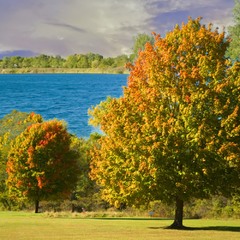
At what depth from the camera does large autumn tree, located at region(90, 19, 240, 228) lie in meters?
28.4

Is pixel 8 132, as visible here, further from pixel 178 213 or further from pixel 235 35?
pixel 178 213

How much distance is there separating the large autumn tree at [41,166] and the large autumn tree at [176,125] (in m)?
25.4

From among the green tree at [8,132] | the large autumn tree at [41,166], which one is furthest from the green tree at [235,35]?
the green tree at [8,132]

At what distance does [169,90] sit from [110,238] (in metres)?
10.1

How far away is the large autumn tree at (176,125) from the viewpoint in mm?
28422

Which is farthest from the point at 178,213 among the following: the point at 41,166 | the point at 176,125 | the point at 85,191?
the point at 85,191

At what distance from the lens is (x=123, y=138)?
97.8 ft

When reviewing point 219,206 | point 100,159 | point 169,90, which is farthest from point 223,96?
point 219,206

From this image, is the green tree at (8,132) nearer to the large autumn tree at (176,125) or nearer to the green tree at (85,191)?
the green tree at (85,191)

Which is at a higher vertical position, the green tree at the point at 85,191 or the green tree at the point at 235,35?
the green tree at the point at 235,35

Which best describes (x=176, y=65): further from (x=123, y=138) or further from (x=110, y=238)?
(x=110, y=238)

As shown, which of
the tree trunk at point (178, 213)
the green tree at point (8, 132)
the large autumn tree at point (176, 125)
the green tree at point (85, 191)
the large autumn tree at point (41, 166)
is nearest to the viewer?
the large autumn tree at point (176, 125)

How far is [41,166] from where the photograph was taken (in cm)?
5634

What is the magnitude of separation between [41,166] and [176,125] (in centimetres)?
3099
